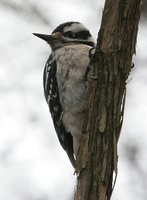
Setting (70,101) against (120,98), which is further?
(70,101)

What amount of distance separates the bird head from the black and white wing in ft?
0.54

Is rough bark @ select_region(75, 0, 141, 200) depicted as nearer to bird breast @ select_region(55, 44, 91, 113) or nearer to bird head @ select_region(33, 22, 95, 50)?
bird breast @ select_region(55, 44, 91, 113)

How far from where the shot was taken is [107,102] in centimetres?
351

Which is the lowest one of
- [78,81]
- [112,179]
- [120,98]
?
[112,179]

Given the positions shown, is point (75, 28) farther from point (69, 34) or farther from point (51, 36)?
point (51, 36)

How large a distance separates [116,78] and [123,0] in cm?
46

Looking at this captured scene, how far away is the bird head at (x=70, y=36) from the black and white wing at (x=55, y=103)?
0.54ft

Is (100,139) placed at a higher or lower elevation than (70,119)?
lower

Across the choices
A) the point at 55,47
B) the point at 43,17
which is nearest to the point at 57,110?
the point at 55,47

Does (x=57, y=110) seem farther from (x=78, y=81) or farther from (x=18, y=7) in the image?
(x=18, y=7)

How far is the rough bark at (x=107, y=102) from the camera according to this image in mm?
3510

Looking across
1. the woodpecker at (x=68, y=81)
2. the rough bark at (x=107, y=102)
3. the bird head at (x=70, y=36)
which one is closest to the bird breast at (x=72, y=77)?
the woodpecker at (x=68, y=81)

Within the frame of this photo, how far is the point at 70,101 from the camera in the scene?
178 inches

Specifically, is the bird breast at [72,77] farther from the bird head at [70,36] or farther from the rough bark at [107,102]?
the rough bark at [107,102]
